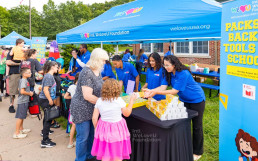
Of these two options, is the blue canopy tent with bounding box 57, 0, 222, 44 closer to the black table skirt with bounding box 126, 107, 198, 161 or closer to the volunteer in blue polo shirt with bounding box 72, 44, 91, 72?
the volunteer in blue polo shirt with bounding box 72, 44, 91, 72

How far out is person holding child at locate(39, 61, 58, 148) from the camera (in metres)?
3.90

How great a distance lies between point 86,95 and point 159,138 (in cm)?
112

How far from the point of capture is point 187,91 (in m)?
3.22

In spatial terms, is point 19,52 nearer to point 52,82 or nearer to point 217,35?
point 52,82

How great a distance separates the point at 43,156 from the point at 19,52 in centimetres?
341

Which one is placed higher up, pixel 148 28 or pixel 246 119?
pixel 148 28

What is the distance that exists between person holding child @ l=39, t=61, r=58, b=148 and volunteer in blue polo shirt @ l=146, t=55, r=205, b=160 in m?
1.92

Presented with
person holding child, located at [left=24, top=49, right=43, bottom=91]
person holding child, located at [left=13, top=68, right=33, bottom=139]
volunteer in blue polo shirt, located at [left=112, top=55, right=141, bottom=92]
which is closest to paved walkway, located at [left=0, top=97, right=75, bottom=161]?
person holding child, located at [left=13, top=68, right=33, bottom=139]

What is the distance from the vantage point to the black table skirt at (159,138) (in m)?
2.66

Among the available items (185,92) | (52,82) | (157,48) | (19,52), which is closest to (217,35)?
(185,92)

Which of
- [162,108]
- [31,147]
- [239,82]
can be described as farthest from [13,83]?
[239,82]

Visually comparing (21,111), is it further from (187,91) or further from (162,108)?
(187,91)

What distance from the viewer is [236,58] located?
262cm

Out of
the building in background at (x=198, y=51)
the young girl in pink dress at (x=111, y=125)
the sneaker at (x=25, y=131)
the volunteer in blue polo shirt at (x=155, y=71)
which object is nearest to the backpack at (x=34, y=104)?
the sneaker at (x=25, y=131)
